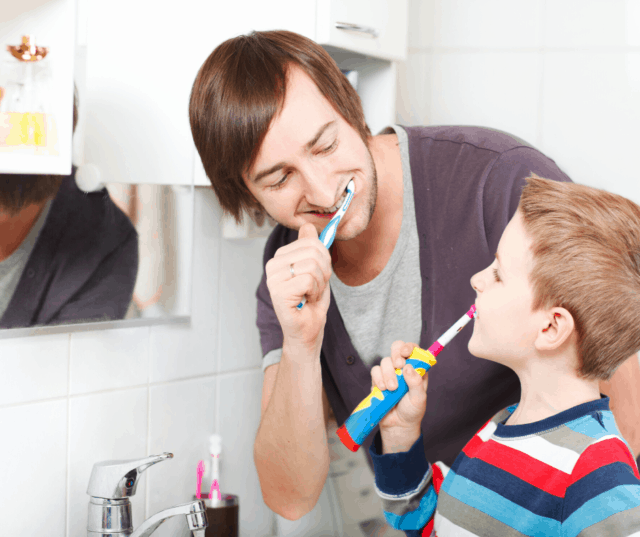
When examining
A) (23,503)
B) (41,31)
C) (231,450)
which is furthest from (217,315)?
(41,31)

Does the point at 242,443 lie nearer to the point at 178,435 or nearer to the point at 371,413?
the point at 178,435

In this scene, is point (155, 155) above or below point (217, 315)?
above

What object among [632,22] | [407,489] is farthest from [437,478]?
[632,22]

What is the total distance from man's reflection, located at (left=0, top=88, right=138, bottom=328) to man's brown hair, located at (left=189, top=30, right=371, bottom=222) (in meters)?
0.21

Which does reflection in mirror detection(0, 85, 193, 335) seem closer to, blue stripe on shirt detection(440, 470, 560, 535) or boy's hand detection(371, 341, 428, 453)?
boy's hand detection(371, 341, 428, 453)

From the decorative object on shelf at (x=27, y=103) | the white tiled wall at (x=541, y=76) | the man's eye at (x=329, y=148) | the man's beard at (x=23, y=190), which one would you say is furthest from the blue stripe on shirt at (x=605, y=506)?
the white tiled wall at (x=541, y=76)

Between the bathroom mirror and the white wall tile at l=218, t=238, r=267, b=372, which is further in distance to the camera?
the white wall tile at l=218, t=238, r=267, b=372

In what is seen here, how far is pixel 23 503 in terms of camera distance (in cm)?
100

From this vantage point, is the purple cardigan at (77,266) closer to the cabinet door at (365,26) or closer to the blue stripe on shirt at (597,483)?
the cabinet door at (365,26)

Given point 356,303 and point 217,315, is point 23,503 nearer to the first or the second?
point 217,315

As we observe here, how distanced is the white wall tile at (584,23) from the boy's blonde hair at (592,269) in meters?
0.81


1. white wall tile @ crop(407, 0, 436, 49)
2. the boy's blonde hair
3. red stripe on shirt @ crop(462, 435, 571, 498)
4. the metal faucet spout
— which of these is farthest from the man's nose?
white wall tile @ crop(407, 0, 436, 49)

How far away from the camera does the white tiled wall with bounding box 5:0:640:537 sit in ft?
3.36

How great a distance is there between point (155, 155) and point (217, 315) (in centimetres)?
35
